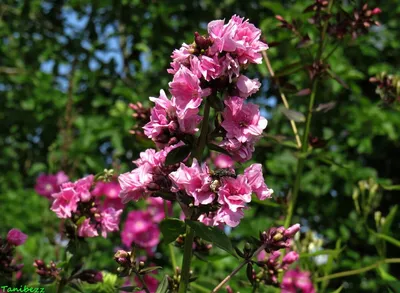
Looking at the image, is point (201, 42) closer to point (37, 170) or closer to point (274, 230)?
point (274, 230)

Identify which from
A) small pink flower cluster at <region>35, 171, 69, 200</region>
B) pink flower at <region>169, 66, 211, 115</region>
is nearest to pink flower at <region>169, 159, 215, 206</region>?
pink flower at <region>169, 66, 211, 115</region>

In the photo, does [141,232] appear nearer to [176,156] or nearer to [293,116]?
[293,116]

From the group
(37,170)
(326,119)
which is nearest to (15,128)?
(37,170)

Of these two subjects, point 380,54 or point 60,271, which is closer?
point 60,271

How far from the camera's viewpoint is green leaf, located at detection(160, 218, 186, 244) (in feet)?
3.76

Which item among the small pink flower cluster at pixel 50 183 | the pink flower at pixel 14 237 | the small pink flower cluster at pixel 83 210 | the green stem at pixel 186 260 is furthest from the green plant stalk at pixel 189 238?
the small pink flower cluster at pixel 50 183

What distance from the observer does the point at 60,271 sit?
4.93ft

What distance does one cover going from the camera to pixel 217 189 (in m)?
1.11

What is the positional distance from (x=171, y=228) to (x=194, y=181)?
0.36 ft

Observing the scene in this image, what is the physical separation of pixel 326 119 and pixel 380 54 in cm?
68

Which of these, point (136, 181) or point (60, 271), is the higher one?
point (136, 181)

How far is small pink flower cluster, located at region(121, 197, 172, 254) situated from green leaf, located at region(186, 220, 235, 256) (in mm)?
1513

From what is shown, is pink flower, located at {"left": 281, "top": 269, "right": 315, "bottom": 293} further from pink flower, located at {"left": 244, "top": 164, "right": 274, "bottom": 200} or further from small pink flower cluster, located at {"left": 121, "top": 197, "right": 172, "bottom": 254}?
pink flower, located at {"left": 244, "top": 164, "right": 274, "bottom": 200}

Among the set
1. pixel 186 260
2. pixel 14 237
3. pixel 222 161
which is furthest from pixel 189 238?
pixel 222 161
